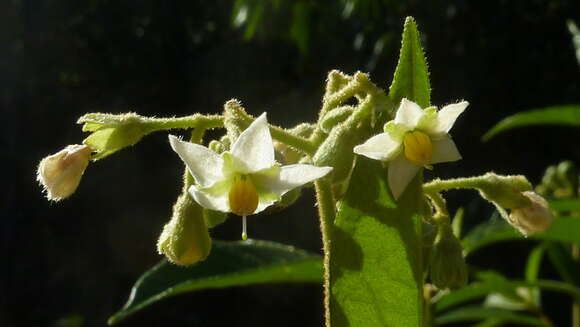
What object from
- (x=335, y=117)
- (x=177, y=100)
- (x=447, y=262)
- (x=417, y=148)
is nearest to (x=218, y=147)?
(x=335, y=117)

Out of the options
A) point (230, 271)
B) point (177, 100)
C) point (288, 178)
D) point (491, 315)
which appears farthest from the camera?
point (177, 100)

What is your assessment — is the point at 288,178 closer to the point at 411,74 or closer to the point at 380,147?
the point at 380,147

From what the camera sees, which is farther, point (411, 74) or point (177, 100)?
point (177, 100)

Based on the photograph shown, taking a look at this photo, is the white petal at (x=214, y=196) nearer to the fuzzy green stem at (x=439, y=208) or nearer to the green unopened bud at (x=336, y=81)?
the green unopened bud at (x=336, y=81)

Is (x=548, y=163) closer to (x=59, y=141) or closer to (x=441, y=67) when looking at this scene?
(x=441, y=67)

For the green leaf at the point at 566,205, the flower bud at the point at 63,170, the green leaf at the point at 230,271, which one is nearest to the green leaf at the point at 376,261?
the flower bud at the point at 63,170

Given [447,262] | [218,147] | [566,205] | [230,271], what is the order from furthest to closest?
[566,205]
[230,271]
[447,262]
[218,147]

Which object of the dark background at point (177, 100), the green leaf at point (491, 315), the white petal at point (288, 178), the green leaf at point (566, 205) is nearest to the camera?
the white petal at point (288, 178)
